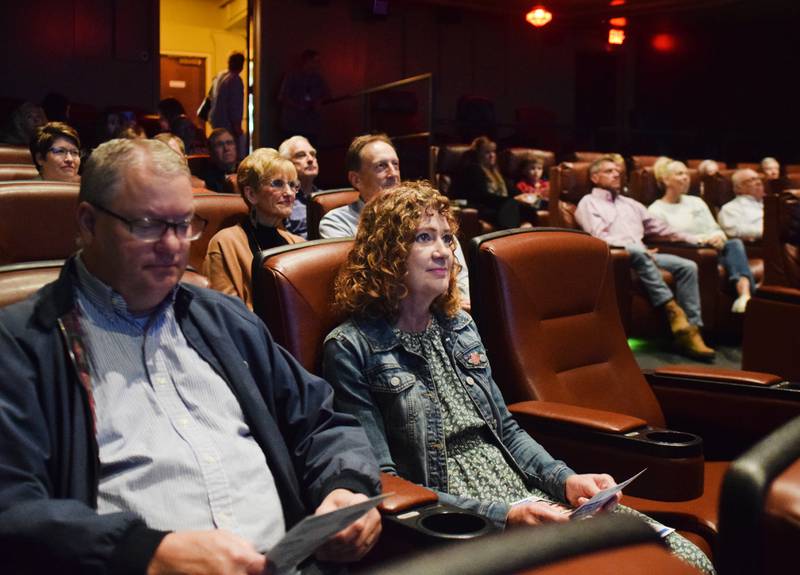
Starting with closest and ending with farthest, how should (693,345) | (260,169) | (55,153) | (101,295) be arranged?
(101,295) < (260,169) < (55,153) < (693,345)

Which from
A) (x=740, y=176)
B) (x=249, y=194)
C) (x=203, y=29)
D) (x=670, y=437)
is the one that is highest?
(x=203, y=29)

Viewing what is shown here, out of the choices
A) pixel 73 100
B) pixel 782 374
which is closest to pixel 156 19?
pixel 73 100

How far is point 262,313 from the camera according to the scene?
70.6 inches

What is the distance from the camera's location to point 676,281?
15.6 feet

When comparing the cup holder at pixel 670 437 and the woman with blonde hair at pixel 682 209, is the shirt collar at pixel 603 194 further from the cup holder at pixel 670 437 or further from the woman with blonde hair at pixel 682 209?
the cup holder at pixel 670 437

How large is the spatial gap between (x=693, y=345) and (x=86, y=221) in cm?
378

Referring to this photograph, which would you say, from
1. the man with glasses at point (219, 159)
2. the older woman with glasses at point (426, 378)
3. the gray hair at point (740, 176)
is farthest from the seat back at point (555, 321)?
the gray hair at point (740, 176)

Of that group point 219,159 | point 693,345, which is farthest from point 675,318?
point 219,159

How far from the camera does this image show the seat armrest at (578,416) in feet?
6.00

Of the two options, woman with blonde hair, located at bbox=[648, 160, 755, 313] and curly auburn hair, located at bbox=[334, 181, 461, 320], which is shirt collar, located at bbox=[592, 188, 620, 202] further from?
curly auburn hair, located at bbox=[334, 181, 461, 320]

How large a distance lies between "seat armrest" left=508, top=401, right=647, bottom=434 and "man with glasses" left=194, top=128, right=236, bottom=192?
12.6 feet

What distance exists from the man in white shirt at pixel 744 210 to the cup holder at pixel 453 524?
4.88 metres

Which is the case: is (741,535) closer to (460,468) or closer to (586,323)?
(460,468)

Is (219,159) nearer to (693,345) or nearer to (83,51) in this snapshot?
(693,345)
